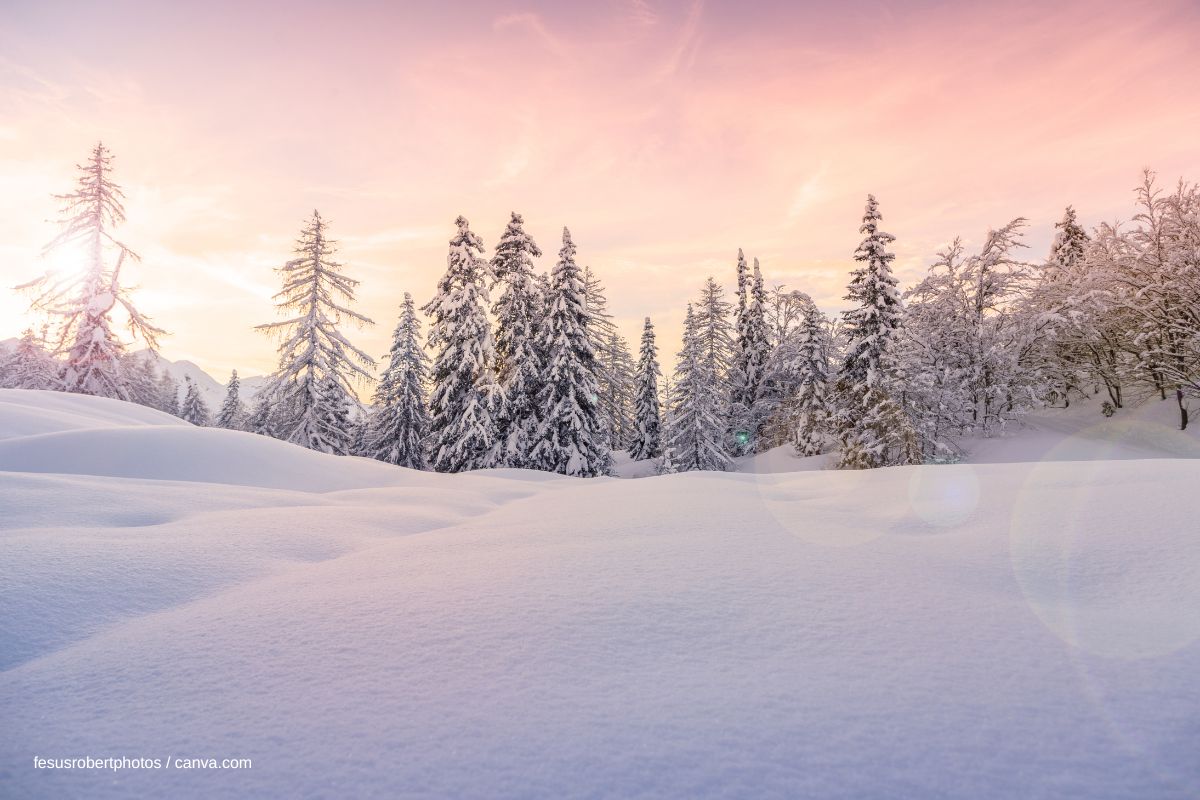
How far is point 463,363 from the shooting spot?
21.6 meters

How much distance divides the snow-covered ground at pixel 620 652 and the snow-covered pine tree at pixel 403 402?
96.5 feet

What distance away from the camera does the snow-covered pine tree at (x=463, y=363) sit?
21469mm

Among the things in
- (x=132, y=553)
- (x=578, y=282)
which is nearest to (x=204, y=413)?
(x=578, y=282)

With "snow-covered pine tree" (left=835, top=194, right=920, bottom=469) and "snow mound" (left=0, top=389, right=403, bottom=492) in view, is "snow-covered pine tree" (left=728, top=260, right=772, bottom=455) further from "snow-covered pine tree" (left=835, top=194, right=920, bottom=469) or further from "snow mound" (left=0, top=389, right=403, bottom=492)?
"snow mound" (left=0, top=389, right=403, bottom=492)

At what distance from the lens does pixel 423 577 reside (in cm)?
304

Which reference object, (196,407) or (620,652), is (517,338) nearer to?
(620,652)

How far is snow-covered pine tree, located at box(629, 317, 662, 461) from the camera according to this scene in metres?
42.2

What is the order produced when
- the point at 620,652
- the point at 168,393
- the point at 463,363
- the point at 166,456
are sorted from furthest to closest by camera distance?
the point at 168,393 < the point at 463,363 < the point at 166,456 < the point at 620,652

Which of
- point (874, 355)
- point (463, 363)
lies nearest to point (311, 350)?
point (463, 363)

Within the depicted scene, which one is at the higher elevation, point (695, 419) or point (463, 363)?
point (463, 363)

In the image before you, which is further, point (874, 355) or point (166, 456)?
point (874, 355)

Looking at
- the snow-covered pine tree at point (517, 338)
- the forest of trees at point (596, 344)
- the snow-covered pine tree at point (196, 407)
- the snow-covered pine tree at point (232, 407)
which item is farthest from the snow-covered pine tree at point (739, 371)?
the snow-covered pine tree at point (196, 407)

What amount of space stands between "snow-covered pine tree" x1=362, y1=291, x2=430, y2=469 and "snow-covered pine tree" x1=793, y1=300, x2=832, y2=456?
21.8 meters

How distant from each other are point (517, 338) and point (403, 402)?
13.4 meters
